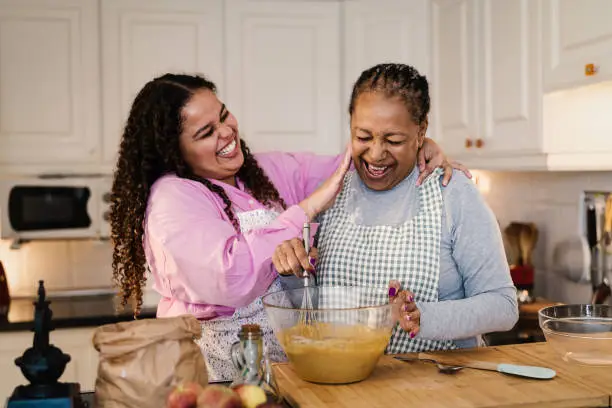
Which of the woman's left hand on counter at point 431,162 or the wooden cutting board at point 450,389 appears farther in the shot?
the woman's left hand on counter at point 431,162

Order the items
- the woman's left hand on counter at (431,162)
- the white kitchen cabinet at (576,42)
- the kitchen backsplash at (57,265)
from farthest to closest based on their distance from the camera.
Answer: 1. the kitchen backsplash at (57,265)
2. the white kitchen cabinet at (576,42)
3. the woman's left hand on counter at (431,162)

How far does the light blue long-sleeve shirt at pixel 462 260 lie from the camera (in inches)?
58.9

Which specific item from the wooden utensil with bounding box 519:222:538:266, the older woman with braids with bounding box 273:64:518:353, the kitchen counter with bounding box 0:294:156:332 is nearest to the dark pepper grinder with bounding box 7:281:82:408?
the older woman with braids with bounding box 273:64:518:353

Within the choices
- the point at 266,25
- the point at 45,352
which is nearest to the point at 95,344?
the point at 45,352

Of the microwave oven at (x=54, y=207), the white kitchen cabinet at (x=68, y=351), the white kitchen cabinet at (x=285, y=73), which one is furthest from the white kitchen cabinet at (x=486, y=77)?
the white kitchen cabinet at (x=68, y=351)

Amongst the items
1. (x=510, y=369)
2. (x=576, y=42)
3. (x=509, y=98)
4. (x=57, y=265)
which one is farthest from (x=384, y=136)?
(x=57, y=265)

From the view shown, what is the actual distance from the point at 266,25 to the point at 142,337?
2.29 meters

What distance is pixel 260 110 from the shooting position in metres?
3.28

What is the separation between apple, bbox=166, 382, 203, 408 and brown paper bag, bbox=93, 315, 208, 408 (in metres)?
0.08

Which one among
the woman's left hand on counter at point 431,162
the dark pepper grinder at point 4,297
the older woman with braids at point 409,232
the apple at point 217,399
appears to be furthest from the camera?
the dark pepper grinder at point 4,297

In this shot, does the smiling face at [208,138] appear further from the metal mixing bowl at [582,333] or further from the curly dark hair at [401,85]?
the metal mixing bowl at [582,333]

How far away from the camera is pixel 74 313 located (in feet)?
9.87

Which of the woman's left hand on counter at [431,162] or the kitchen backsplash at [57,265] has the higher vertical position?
the woman's left hand on counter at [431,162]

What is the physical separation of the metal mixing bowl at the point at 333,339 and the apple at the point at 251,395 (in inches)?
7.7
